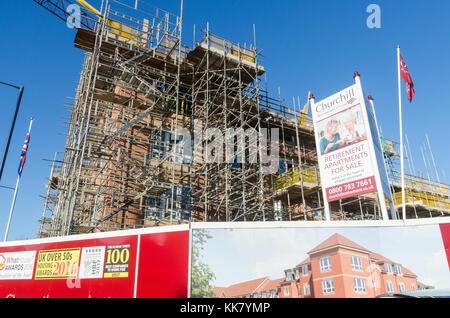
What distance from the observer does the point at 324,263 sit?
23.1 feet

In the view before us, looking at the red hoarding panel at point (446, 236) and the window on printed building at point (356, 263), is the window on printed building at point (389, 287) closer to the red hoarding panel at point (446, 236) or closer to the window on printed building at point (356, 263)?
the window on printed building at point (356, 263)

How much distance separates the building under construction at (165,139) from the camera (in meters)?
19.6

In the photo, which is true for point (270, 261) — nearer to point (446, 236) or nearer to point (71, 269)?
point (446, 236)

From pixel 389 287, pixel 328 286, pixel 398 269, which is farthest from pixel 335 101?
pixel 328 286

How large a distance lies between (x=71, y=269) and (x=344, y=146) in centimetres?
1049

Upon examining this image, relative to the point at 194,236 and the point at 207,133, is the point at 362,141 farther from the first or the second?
the point at 207,133

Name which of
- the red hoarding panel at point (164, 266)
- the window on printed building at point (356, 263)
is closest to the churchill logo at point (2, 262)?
→ the red hoarding panel at point (164, 266)

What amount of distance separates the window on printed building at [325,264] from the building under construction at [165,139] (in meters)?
11.9

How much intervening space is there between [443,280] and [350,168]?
618cm

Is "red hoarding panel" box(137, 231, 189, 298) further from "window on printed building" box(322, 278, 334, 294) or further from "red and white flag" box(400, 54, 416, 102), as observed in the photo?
"red and white flag" box(400, 54, 416, 102)

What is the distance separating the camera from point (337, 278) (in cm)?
683
